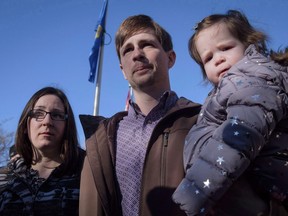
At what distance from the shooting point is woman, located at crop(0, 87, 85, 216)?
97.1 inches

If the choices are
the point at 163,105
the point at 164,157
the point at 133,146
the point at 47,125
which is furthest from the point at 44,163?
the point at 164,157

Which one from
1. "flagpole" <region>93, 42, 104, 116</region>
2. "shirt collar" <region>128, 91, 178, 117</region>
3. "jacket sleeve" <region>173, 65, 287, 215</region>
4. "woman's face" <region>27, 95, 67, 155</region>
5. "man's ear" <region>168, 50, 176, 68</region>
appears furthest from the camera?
"flagpole" <region>93, 42, 104, 116</region>

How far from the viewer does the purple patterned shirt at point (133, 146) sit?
1918mm

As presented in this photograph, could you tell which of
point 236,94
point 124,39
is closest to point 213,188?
point 236,94

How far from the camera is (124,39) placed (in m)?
2.53

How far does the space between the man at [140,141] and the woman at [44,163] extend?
48 cm

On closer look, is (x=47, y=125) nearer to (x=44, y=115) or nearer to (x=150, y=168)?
(x=44, y=115)

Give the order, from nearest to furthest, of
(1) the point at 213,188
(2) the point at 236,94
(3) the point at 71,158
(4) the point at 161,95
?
(1) the point at 213,188 < (2) the point at 236,94 < (4) the point at 161,95 < (3) the point at 71,158

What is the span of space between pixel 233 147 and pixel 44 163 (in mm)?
2040

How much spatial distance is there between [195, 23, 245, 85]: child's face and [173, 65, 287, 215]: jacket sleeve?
447 mm

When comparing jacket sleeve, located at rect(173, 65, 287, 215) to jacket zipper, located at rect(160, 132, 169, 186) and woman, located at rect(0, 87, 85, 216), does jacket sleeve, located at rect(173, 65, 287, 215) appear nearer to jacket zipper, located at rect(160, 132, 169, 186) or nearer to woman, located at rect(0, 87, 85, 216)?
jacket zipper, located at rect(160, 132, 169, 186)

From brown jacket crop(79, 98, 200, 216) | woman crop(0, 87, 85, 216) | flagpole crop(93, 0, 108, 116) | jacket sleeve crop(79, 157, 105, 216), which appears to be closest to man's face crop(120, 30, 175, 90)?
brown jacket crop(79, 98, 200, 216)

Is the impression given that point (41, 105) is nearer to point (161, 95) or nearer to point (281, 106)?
point (161, 95)

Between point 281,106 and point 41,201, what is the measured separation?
191 centimetres
